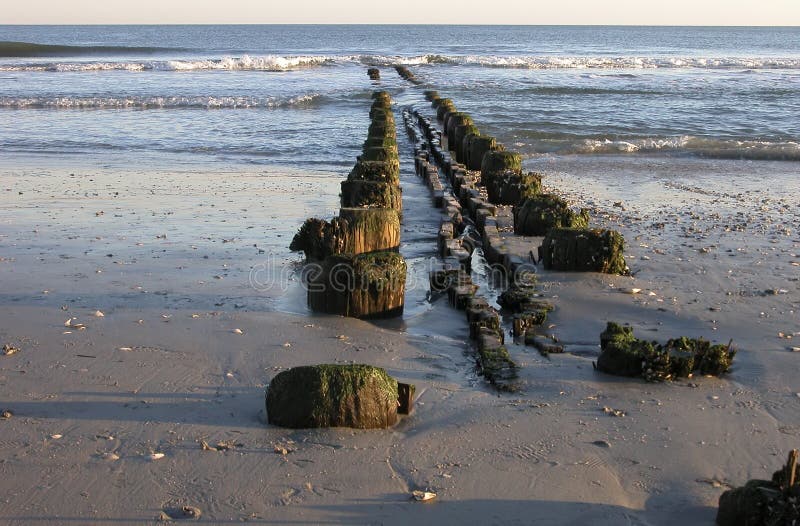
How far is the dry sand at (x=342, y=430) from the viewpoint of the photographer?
13.8 ft

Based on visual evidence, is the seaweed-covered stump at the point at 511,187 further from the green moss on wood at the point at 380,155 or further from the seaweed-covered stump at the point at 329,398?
the seaweed-covered stump at the point at 329,398

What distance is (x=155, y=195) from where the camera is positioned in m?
12.0

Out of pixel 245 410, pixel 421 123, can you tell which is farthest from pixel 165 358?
pixel 421 123

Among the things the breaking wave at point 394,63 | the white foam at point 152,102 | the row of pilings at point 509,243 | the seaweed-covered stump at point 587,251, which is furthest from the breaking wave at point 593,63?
the seaweed-covered stump at point 587,251

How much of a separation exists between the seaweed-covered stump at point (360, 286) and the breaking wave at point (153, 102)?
71.7 feet

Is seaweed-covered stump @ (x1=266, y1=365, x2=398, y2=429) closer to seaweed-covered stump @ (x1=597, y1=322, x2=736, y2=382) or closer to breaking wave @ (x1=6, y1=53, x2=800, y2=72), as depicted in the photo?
seaweed-covered stump @ (x1=597, y1=322, x2=736, y2=382)

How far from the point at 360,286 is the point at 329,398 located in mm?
2058

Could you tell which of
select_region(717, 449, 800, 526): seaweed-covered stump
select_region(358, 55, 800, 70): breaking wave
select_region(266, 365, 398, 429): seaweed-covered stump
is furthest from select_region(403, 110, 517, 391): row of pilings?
select_region(358, 55, 800, 70): breaking wave

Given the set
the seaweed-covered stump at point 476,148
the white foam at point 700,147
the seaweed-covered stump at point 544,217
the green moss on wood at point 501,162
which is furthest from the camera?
the white foam at point 700,147

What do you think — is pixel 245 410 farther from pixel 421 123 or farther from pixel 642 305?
pixel 421 123

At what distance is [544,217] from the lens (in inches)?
379

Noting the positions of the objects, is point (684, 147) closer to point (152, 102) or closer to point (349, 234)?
point (349, 234)

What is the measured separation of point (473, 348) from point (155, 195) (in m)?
6.96

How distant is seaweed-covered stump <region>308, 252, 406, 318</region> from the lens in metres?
6.77
